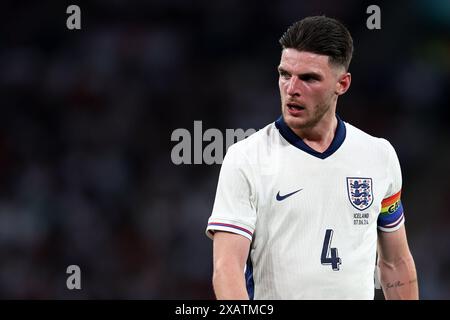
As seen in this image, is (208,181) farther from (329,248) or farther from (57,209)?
(329,248)

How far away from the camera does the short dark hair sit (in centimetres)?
317

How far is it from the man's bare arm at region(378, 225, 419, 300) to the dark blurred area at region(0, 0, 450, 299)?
2933 millimetres

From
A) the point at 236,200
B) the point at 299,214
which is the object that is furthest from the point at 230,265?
the point at 299,214

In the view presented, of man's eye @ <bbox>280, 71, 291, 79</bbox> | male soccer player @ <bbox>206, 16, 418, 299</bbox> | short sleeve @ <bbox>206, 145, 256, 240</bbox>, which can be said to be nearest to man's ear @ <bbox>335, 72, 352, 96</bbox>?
male soccer player @ <bbox>206, 16, 418, 299</bbox>

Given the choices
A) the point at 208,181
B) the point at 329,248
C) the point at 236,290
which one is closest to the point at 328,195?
the point at 329,248

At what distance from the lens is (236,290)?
2.91m

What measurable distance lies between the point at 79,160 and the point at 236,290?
12.5 ft

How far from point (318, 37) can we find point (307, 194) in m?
0.58

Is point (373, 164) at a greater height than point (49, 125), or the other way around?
point (49, 125)

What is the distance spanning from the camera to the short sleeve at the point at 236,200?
9.93ft

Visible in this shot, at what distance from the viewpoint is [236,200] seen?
3.08 metres

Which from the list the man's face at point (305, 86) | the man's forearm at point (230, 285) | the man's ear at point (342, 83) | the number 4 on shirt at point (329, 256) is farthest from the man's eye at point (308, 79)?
the man's forearm at point (230, 285)

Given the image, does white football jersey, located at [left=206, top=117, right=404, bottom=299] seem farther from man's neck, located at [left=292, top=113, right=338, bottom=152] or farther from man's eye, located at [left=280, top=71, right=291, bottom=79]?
man's eye, located at [left=280, top=71, right=291, bottom=79]

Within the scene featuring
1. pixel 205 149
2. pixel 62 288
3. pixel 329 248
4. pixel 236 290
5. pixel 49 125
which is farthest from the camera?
pixel 49 125
